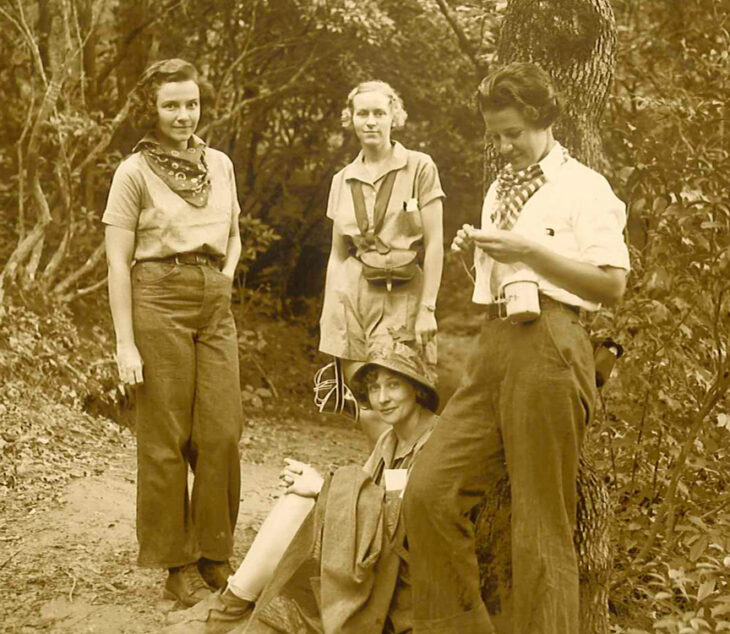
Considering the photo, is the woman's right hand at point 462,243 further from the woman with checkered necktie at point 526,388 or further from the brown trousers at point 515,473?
the brown trousers at point 515,473

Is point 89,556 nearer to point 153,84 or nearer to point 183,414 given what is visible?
point 183,414

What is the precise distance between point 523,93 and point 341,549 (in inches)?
69.4

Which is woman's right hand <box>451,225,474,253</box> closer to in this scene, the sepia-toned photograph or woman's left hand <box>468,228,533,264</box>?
the sepia-toned photograph

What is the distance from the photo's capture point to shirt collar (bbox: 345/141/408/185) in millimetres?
5293

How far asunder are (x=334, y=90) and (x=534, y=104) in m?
8.12

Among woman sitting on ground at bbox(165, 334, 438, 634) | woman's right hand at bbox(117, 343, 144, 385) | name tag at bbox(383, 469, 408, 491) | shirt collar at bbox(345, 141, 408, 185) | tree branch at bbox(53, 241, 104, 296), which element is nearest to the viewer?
woman sitting on ground at bbox(165, 334, 438, 634)

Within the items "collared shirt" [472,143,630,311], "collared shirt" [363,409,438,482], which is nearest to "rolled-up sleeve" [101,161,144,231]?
"collared shirt" [363,409,438,482]

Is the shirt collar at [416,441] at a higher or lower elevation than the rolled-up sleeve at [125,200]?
lower

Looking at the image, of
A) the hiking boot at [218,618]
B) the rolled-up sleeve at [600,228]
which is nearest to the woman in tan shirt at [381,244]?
the hiking boot at [218,618]

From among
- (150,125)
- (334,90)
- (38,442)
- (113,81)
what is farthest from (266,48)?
(150,125)

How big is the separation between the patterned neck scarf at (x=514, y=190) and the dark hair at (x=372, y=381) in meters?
1.03

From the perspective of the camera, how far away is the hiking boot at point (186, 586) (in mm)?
4840

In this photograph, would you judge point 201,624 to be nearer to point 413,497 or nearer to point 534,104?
point 413,497

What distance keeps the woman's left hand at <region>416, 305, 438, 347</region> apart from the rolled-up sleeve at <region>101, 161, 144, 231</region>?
4.44ft
